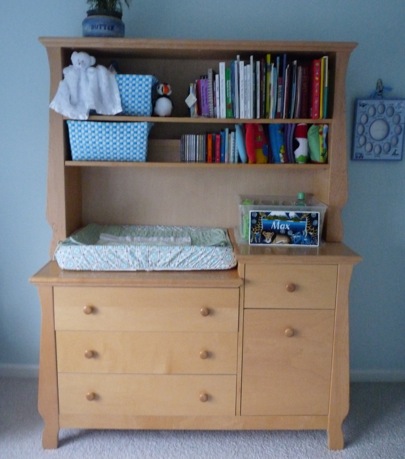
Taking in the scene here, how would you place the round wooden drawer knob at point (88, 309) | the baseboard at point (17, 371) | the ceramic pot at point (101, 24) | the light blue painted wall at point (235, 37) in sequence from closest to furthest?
the round wooden drawer knob at point (88, 309)
the ceramic pot at point (101, 24)
the light blue painted wall at point (235, 37)
the baseboard at point (17, 371)

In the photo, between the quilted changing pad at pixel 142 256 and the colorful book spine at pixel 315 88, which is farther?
the colorful book spine at pixel 315 88

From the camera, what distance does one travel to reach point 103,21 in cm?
188

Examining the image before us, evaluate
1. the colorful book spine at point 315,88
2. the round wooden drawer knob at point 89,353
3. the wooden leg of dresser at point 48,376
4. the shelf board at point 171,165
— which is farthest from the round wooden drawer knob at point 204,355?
the colorful book spine at point 315,88

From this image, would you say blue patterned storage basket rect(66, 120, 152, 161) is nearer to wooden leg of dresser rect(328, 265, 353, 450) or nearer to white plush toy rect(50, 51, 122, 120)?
white plush toy rect(50, 51, 122, 120)

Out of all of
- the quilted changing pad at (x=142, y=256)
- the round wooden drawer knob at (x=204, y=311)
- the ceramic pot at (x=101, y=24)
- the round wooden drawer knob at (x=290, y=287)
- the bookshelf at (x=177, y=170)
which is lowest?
the round wooden drawer knob at (x=204, y=311)

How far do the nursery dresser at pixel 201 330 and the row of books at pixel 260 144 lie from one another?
6 centimetres

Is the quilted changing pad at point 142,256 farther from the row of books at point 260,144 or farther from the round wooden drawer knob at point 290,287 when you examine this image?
the row of books at point 260,144

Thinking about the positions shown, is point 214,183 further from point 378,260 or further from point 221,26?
point 378,260

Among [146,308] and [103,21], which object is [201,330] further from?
[103,21]

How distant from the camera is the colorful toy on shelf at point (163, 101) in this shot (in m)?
1.98

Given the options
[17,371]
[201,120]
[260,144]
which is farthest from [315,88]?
[17,371]

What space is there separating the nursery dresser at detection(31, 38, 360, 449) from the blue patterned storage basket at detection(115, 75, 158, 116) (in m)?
0.07

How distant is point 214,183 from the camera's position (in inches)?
87.6

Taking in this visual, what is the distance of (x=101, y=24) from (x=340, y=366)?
66.9 inches
